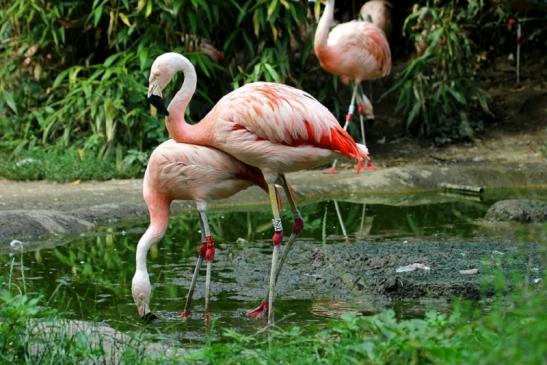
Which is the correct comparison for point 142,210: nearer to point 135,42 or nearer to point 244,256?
point 244,256

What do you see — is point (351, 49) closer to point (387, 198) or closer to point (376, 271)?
point (387, 198)

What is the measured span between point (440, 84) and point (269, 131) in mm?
5390

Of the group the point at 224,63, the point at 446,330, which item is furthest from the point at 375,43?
the point at 446,330

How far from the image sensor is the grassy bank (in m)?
2.98

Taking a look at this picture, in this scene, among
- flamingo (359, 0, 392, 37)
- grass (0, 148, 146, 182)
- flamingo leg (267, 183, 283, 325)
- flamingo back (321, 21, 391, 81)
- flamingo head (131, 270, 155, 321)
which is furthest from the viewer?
flamingo (359, 0, 392, 37)

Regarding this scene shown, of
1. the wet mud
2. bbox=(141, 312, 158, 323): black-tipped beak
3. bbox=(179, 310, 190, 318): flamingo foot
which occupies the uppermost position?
bbox=(141, 312, 158, 323): black-tipped beak

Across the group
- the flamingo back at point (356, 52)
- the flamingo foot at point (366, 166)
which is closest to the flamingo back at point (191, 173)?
the flamingo foot at point (366, 166)

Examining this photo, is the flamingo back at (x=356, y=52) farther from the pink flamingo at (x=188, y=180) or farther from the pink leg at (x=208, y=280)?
the pink leg at (x=208, y=280)

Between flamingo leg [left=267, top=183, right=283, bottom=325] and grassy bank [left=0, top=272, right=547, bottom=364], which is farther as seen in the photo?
flamingo leg [left=267, top=183, right=283, bottom=325]

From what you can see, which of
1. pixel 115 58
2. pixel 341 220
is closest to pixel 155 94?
pixel 341 220

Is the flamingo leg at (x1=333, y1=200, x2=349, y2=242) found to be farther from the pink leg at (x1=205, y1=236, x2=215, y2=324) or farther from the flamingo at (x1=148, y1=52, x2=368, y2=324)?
the pink leg at (x1=205, y1=236, x2=215, y2=324)

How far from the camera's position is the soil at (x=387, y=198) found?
18.3 feet

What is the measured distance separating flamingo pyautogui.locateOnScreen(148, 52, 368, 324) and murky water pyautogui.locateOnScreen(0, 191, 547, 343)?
11.7 inches

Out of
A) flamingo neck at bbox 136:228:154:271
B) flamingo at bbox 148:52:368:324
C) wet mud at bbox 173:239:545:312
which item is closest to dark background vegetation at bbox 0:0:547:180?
wet mud at bbox 173:239:545:312
